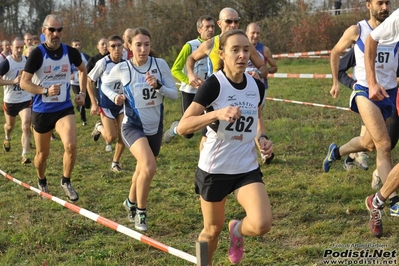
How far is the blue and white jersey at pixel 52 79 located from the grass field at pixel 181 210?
47.6 inches

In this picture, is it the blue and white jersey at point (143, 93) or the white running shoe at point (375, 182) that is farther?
the white running shoe at point (375, 182)

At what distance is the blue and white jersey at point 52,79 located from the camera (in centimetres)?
704

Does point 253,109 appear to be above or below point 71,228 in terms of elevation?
above

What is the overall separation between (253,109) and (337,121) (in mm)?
7590

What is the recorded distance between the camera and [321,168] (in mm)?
8375

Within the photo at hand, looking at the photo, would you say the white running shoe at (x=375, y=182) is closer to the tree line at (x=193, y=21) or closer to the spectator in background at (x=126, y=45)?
the spectator in background at (x=126, y=45)

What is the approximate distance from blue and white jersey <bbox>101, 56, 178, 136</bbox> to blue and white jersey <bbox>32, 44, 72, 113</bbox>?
1.05 meters

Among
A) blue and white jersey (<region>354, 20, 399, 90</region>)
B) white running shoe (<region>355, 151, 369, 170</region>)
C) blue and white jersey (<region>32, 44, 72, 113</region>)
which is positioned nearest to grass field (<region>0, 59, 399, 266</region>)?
white running shoe (<region>355, 151, 369, 170</region>)

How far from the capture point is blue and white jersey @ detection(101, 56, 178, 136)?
621cm

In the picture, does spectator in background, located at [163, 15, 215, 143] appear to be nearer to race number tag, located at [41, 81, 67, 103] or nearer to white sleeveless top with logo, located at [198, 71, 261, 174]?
race number tag, located at [41, 81, 67, 103]

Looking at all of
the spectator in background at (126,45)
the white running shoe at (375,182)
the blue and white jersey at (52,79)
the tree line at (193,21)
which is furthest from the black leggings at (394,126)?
the tree line at (193,21)

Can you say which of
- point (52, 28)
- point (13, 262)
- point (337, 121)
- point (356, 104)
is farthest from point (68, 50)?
point (337, 121)

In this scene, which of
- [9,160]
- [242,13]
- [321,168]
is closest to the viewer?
[321,168]

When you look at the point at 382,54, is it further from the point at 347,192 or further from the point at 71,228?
the point at 71,228
